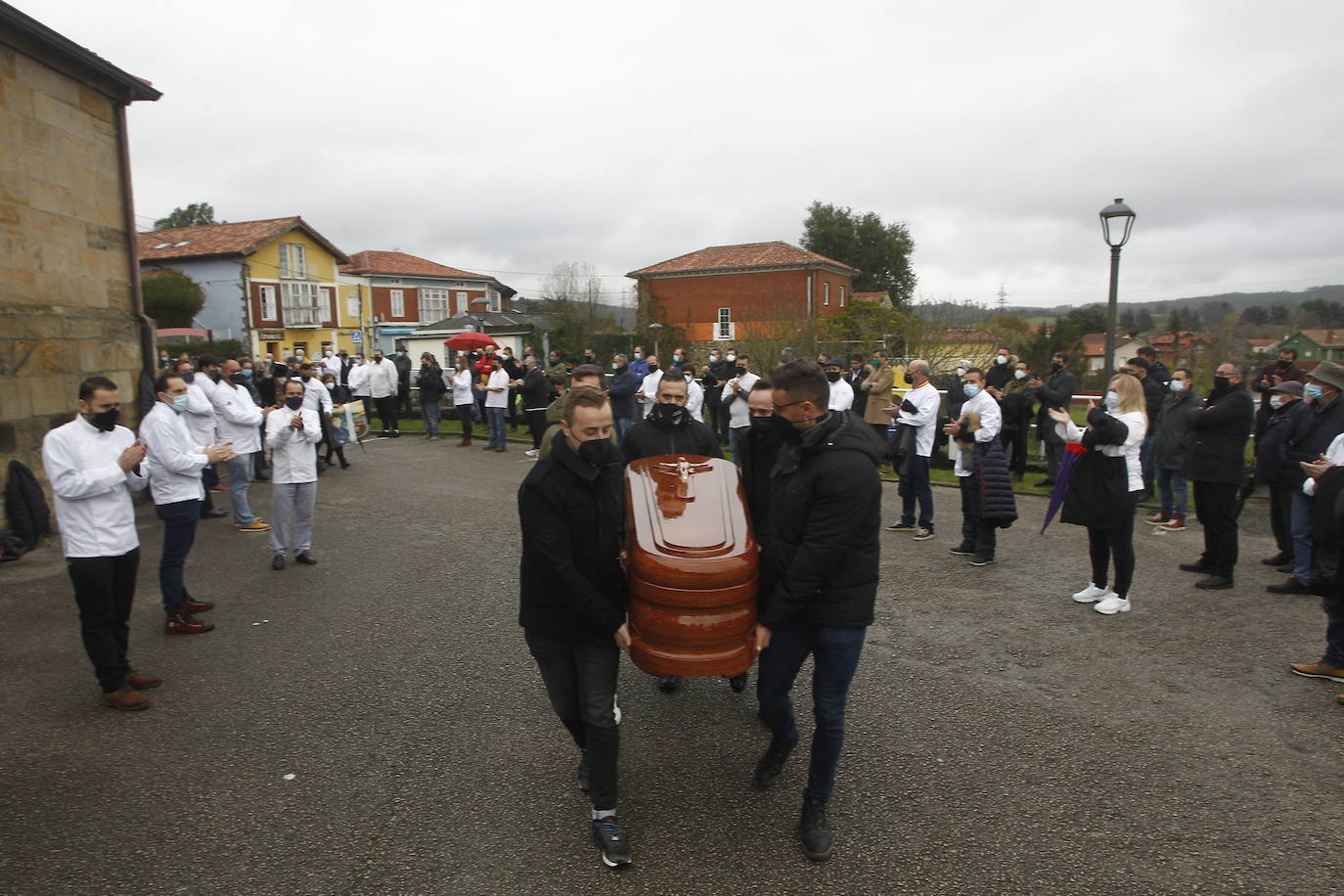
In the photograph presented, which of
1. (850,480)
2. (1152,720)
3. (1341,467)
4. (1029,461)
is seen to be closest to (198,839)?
(850,480)

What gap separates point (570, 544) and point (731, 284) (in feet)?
163

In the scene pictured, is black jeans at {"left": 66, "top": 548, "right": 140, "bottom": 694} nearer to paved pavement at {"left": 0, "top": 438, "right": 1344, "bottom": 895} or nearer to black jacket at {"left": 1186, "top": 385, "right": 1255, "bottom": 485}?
paved pavement at {"left": 0, "top": 438, "right": 1344, "bottom": 895}

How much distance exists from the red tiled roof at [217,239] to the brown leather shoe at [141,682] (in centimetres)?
4908

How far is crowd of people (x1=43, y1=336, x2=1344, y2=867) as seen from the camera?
3.22 meters

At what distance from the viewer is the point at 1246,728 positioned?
14.3 feet

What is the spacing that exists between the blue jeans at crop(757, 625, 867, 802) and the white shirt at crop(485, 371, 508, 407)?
1205 centimetres

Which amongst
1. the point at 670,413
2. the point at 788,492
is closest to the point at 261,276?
the point at 670,413

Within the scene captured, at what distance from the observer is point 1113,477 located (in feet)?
19.6

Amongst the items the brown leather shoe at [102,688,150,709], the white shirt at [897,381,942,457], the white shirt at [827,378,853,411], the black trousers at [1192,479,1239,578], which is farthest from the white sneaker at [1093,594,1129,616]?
the brown leather shoe at [102,688,150,709]

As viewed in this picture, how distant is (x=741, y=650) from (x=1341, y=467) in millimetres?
4463

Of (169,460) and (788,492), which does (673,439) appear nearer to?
(788,492)

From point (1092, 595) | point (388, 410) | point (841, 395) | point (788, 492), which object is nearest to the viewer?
A: point (788, 492)

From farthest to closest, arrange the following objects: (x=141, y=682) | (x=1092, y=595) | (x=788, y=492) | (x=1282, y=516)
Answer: (x=1282, y=516) → (x=1092, y=595) → (x=141, y=682) → (x=788, y=492)

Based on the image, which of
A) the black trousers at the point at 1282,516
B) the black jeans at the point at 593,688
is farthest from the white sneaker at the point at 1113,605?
the black jeans at the point at 593,688
